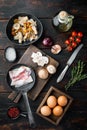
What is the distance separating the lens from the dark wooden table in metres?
2.29

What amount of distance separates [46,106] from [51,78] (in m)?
0.13

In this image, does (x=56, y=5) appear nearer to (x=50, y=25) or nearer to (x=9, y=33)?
(x=50, y=25)

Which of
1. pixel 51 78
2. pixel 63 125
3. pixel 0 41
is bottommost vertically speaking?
pixel 63 125

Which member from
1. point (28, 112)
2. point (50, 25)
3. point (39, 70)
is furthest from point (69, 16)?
point (28, 112)

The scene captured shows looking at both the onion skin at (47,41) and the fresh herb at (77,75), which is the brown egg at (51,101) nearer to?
the fresh herb at (77,75)

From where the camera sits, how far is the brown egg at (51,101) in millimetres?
2248

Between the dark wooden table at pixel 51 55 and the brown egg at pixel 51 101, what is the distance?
0.05 meters

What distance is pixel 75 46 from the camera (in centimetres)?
233

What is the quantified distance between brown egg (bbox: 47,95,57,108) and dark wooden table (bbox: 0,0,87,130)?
0.17 ft

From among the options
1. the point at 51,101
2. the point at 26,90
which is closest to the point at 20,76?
the point at 26,90

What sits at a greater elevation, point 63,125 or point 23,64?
point 23,64

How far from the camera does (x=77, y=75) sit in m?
2.30

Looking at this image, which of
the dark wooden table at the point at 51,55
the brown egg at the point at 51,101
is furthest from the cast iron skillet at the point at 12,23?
the brown egg at the point at 51,101

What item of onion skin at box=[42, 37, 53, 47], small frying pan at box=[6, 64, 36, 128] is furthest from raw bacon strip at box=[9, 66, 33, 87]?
onion skin at box=[42, 37, 53, 47]
